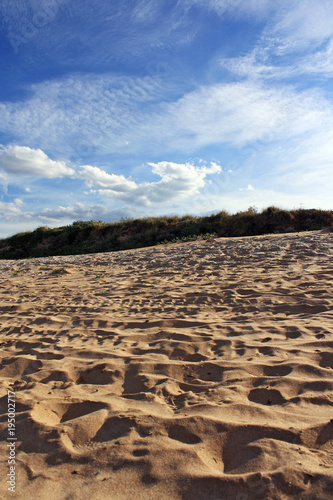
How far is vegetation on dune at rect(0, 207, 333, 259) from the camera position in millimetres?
19312

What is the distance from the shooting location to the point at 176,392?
272 centimetres

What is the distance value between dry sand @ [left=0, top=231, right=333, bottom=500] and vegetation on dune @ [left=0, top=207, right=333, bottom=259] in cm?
1108

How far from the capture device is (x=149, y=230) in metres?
21.7

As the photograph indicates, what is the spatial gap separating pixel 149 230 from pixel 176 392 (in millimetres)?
19141

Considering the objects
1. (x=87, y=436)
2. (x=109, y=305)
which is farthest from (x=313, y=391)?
(x=109, y=305)

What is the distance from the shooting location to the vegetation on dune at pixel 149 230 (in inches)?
760

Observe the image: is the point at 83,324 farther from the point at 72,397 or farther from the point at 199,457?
the point at 199,457

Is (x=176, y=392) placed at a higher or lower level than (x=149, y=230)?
lower

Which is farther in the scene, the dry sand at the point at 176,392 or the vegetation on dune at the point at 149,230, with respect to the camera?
the vegetation on dune at the point at 149,230

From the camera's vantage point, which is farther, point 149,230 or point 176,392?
point 149,230

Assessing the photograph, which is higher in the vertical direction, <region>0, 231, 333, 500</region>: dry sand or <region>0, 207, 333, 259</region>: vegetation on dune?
<region>0, 207, 333, 259</region>: vegetation on dune

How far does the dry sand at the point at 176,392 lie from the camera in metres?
1.84

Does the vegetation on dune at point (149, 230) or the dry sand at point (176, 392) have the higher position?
the vegetation on dune at point (149, 230)

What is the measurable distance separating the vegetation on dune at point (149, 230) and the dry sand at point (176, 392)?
11084mm
